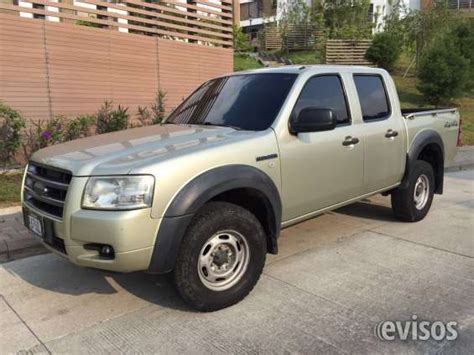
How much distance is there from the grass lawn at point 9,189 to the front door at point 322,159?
14.2ft

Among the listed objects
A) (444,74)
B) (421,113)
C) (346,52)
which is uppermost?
(346,52)

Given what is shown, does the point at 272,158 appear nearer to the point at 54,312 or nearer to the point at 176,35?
the point at 54,312

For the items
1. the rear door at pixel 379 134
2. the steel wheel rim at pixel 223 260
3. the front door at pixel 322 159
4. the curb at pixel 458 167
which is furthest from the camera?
the curb at pixel 458 167

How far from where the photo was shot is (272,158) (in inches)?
160

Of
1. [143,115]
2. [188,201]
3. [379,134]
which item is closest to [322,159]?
[379,134]

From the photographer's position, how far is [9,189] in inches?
285

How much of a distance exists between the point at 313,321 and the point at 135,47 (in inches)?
327

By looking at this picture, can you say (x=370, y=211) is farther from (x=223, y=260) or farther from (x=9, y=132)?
(x=9, y=132)

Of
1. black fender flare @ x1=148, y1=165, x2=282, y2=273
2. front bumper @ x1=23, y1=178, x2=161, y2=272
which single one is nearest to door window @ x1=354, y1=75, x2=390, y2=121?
black fender flare @ x1=148, y1=165, x2=282, y2=273

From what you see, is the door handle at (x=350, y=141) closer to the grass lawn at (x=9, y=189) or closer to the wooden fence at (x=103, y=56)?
the grass lawn at (x=9, y=189)

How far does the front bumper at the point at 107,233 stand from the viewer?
10.6ft

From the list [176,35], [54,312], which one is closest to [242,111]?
[54,312]

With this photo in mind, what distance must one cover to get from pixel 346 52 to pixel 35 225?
842 inches

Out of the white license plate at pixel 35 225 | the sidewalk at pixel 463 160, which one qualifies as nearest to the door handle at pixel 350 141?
the white license plate at pixel 35 225
